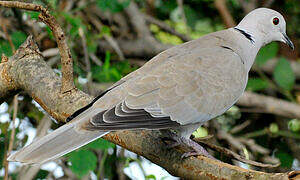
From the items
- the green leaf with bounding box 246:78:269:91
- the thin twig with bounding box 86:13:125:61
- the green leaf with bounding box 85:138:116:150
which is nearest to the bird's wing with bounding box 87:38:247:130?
the green leaf with bounding box 85:138:116:150

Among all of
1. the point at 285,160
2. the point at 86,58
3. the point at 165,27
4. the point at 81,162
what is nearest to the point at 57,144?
the point at 81,162

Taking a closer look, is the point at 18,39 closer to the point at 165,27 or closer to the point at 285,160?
the point at 165,27

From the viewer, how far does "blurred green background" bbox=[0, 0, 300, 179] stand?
11.7 ft

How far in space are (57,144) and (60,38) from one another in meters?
0.54

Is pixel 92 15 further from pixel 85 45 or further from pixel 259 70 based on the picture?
pixel 259 70

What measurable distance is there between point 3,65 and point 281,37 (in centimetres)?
173

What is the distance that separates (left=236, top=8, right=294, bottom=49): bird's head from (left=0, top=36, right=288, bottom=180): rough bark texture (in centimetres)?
106

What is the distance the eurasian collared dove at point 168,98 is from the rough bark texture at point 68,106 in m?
0.10

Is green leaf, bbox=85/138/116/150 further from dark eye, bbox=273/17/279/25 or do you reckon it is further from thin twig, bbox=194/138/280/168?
dark eye, bbox=273/17/279/25

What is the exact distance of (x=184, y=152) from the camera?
2.31 metres

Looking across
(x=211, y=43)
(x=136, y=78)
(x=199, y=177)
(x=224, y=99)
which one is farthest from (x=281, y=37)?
(x=199, y=177)

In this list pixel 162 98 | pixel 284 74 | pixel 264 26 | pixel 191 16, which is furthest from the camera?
pixel 191 16

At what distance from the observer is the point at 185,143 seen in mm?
2465

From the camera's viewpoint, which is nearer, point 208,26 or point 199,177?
point 199,177
